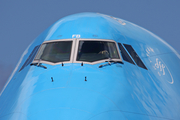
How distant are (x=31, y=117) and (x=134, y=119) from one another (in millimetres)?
2589

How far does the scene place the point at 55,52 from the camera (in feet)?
30.9

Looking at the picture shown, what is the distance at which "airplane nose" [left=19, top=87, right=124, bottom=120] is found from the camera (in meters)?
5.92

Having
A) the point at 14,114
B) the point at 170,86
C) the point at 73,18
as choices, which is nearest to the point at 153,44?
the point at 170,86

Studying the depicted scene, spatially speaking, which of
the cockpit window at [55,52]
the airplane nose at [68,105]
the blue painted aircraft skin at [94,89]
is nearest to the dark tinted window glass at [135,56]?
the blue painted aircraft skin at [94,89]

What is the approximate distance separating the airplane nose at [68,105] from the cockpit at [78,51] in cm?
207

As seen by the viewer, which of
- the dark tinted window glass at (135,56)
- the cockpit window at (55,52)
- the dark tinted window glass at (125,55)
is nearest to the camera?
the cockpit window at (55,52)


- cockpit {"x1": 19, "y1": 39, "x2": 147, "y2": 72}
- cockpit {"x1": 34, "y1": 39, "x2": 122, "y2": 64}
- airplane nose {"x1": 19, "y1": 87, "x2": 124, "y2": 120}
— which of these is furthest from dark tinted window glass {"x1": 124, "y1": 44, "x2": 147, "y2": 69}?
airplane nose {"x1": 19, "y1": 87, "x2": 124, "y2": 120}

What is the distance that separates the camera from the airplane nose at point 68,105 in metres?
5.92

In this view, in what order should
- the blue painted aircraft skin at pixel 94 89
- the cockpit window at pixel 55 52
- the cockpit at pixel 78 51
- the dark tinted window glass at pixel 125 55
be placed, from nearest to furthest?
the blue painted aircraft skin at pixel 94 89 → the cockpit at pixel 78 51 → the cockpit window at pixel 55 52 → the dark tinted window glass at pixel 125 55

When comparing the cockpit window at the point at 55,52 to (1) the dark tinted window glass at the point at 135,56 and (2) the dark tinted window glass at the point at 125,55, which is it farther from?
(1) the dark tinted window glass at the point at 135,56

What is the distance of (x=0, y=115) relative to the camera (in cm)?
721

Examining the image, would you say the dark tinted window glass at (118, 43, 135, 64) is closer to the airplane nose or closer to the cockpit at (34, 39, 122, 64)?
the cockpit at (34, 39, 122, 64)

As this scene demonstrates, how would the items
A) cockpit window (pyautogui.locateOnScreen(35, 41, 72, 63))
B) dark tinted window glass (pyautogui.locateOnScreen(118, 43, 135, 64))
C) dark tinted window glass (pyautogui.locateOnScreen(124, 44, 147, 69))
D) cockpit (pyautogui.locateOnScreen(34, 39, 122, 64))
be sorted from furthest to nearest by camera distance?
dark tinted window glass (pyautogui.locateOnScreen(124, 44, 147, 69)) → dark tinted window glass (pyautogui.locateOnScreen(118, 43, 135, 64)) → cockpit window (pyautogui.locateOnScreen(35, 41, 72, 63)) → cockpit (pyautogui.locateOnScreen(34, 39, 122, 64))

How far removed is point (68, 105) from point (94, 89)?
1.04 metres
